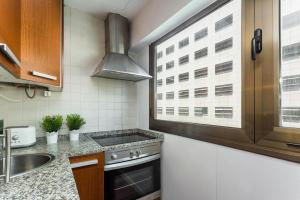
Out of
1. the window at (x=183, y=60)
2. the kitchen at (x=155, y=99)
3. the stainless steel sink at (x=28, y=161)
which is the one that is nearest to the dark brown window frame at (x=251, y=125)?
the kitchen at (x=155, y=99)

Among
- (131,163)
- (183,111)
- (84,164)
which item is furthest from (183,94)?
(84,164)

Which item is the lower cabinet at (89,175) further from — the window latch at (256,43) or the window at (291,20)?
the window at (291,20)

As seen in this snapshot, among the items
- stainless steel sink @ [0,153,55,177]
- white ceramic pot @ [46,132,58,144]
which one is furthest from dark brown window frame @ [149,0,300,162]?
white ceramic pot @ [46,132,58,144]

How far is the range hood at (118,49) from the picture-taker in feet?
5.42

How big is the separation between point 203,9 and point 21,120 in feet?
6.14

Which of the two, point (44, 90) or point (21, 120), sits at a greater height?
point (44, 90)

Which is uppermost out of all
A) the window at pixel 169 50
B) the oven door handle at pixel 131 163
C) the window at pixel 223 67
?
the window at pixel 169 50

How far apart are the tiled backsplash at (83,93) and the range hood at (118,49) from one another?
0.16 metres

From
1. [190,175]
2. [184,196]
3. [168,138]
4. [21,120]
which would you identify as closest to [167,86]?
[168,138]

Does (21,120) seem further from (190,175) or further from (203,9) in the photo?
(203,9)

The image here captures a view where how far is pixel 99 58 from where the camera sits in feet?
6.31

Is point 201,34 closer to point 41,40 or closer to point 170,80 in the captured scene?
point 170,80

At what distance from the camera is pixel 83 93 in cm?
181

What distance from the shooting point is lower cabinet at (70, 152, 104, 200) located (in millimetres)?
1191
